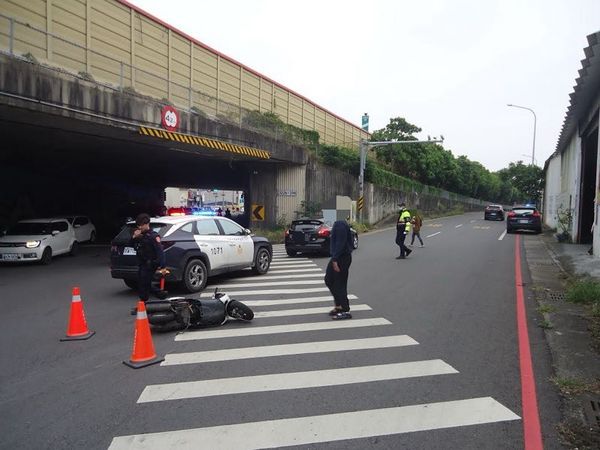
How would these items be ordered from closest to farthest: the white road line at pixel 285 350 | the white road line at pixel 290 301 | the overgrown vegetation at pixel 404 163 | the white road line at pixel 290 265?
1. the white road line at pixel 285 350
2. the white road line at pixel 290 301
3. the white road line at pixel 290 265
4. the overgrown vegetation at pixel 404 163

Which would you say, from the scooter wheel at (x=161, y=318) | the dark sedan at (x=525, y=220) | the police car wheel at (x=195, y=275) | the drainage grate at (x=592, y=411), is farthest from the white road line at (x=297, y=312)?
the dark sedan at (x=525, y=220)

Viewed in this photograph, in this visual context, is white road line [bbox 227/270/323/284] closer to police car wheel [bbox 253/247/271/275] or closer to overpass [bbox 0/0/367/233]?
police car wheel [bbox 253/247/271/275]

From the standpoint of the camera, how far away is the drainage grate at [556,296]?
29.9 feet

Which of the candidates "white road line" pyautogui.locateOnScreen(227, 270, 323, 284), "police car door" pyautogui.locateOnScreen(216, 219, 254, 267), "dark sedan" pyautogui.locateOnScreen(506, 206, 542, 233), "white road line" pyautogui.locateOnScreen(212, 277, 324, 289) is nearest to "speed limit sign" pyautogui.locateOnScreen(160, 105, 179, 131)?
"police car door" pyautogui.locateOnScreen(216, 219, 254, 267)

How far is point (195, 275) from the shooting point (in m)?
9.94

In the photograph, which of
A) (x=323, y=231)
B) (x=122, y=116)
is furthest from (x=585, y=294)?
(x=122, y=116)

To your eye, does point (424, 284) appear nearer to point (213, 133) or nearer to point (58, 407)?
point (58, 407)

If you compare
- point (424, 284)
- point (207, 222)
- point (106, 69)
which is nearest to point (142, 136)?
point (106, 69)

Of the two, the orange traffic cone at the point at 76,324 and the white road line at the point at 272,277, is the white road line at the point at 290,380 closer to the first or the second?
the orange traffic cone at the point at 76,324

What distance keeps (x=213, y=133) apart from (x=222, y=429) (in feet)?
53.2

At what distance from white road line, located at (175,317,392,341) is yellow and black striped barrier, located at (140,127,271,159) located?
1042cm

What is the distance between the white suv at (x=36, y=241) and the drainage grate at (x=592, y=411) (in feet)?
48.6

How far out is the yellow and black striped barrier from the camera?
15.9 m

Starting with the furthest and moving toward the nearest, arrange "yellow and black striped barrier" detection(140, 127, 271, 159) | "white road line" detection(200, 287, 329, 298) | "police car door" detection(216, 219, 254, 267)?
"yellow and black striped barrier" detection(140, 127, 271, 159) → "police car door" detection(216, 219, 254, 267) → "white road line" detection(200, 287, 329, 298)
